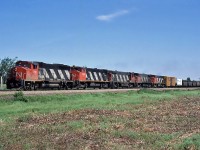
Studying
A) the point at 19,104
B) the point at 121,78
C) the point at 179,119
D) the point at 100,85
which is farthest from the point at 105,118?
the point at 121,78

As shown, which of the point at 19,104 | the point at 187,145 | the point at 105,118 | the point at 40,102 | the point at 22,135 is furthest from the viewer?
the point at 40,102

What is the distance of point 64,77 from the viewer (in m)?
48.5

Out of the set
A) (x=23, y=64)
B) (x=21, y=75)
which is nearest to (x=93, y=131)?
(x=21, y=75)

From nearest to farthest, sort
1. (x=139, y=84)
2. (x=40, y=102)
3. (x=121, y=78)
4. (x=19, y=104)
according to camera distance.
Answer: (x=19, y=104) → (x=40, y=102) → (x=121, y=78) → (x=139, y=84)

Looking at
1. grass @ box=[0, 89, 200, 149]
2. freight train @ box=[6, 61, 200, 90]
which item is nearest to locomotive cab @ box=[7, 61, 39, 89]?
freight train @ box=[6, 61, 200, 90]

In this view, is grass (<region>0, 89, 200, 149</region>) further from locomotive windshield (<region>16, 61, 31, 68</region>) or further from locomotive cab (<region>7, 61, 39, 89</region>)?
locomotive windshield (<region>16, 61, 31, 68</region>)

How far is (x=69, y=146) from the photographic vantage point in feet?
36.6

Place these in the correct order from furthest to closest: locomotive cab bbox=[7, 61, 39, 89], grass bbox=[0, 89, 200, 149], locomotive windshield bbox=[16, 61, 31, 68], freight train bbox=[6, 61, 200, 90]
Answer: locomotive windshield bbox=[16, 61, 31, 68], freight train bbox=[6, 61, 200, 90], locomotive cab bbox=[7, 61, 39, 89], grass bbox=[0, 89, 200, 149]

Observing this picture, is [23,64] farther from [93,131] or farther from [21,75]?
[93,131]

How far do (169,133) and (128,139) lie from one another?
72.0 inches

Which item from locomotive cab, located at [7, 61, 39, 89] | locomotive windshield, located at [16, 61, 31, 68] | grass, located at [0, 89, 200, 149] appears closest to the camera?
grass, located at [0, 89, 200, 149]

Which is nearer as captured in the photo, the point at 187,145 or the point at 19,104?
the point at 187,145

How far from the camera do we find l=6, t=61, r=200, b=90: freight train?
3950cm

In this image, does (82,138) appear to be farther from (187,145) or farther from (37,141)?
(187,145)
